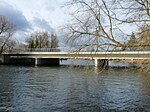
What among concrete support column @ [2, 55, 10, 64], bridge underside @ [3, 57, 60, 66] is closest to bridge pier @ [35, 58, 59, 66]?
bridge underside @ [3, 57, 60, 66]

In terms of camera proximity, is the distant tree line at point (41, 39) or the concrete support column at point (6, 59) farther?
the distant tree line at point (41, 39)

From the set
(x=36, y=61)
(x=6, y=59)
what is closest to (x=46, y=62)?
(x=36, y=61)

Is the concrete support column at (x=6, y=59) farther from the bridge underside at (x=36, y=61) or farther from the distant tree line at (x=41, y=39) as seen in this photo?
the distant tree line at (x=41, y=39)

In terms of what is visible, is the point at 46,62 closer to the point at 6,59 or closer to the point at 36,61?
the point at 36,61

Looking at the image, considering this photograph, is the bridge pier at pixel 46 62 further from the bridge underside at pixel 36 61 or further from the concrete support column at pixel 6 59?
the concrete support column at pixel 6 59

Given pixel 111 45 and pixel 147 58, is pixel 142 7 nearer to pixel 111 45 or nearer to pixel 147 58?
pixel 111 45

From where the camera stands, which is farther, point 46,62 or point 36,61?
point 46,62

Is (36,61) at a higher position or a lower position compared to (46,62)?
higher

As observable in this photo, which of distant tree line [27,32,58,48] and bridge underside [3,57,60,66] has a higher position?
distant tree line [27,32,58,48]

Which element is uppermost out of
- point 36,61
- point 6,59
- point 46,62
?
point 6,59

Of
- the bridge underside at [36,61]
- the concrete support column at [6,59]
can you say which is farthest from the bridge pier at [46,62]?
the concrete support column at [6,59]

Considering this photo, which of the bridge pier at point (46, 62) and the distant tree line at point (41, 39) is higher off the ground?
the distant tree line at point (41, 39)

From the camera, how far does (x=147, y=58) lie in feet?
34.2

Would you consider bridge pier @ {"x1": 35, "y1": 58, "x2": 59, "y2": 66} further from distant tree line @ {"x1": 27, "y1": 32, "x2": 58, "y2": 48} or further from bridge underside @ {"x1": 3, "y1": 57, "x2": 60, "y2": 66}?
distant tree line @ {"x1": 27, "y1": 32, "x2": 58, "y2": 48}
